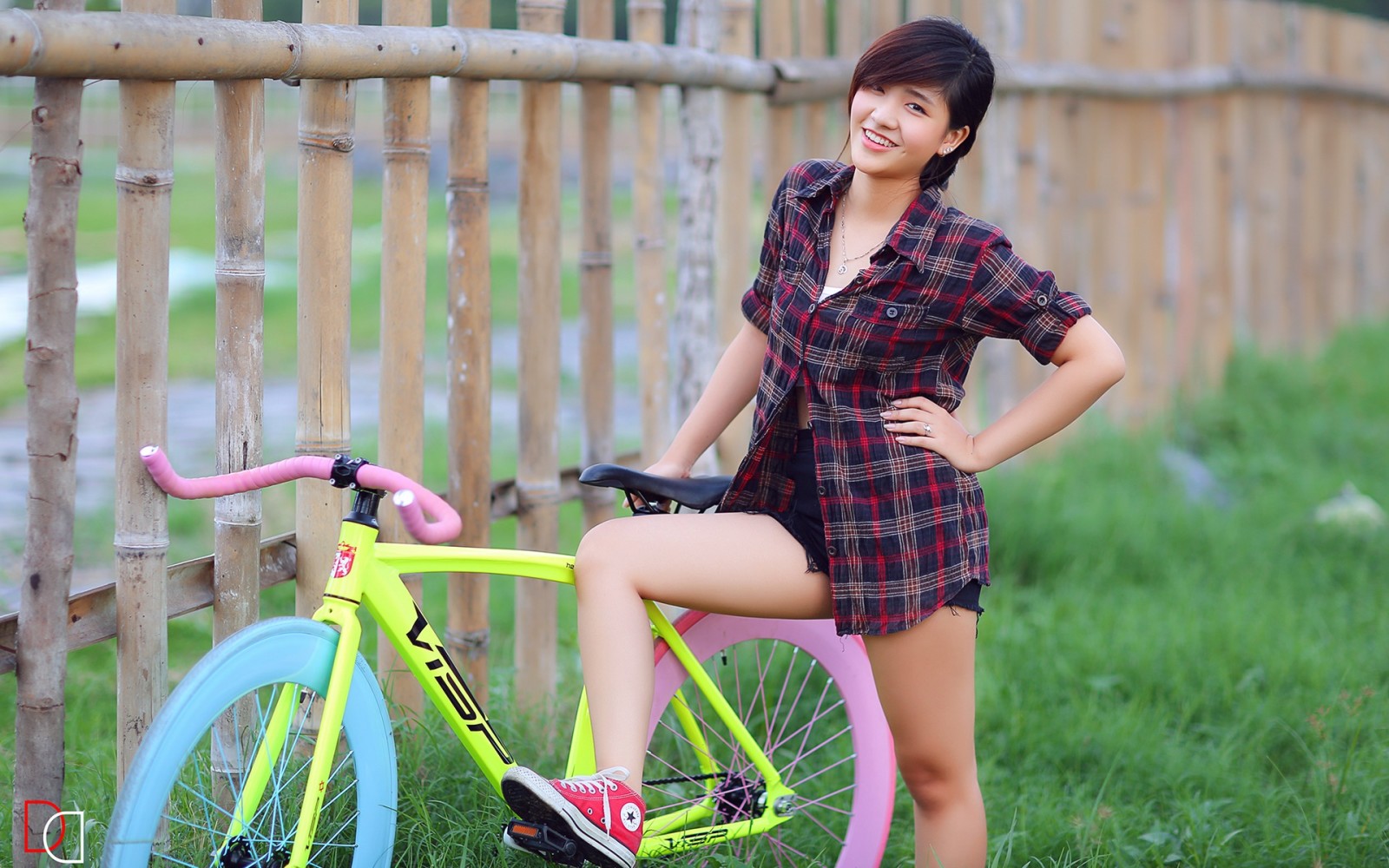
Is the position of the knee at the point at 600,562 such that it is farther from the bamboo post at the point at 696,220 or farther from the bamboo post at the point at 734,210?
the bamboo post at the point at 734,210

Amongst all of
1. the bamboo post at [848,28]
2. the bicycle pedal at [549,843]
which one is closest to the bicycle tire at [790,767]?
the bicycle pedal at [549,843]

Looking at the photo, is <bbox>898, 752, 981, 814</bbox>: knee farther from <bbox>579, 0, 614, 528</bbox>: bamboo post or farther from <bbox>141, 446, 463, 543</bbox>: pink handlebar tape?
<bbox>579, 0, 614, 528</bbox>: bamboo post

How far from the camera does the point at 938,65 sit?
87.5 inches

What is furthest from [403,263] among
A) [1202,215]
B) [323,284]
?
[1202,215]

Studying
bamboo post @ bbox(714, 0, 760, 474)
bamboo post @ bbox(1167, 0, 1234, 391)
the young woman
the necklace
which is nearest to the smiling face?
the young woman

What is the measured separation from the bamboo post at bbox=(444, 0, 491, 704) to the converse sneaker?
3.06ft

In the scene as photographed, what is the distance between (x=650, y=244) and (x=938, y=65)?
1.39 m

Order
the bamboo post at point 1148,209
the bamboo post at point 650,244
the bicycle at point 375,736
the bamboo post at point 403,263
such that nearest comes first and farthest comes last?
the bicycle at point 375,736 → the bamboo post at point 403,263 → the bamboo post at point 650,244 → the bamboo post at point 1148,209

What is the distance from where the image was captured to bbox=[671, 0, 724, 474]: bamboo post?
143 inches

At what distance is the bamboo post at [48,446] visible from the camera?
1957mm

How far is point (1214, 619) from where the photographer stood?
4094 millimetres

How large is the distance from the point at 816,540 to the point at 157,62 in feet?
4.28

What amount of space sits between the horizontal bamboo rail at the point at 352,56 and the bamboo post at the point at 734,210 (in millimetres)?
71

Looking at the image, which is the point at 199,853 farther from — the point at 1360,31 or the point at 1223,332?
the point at 1360,31
